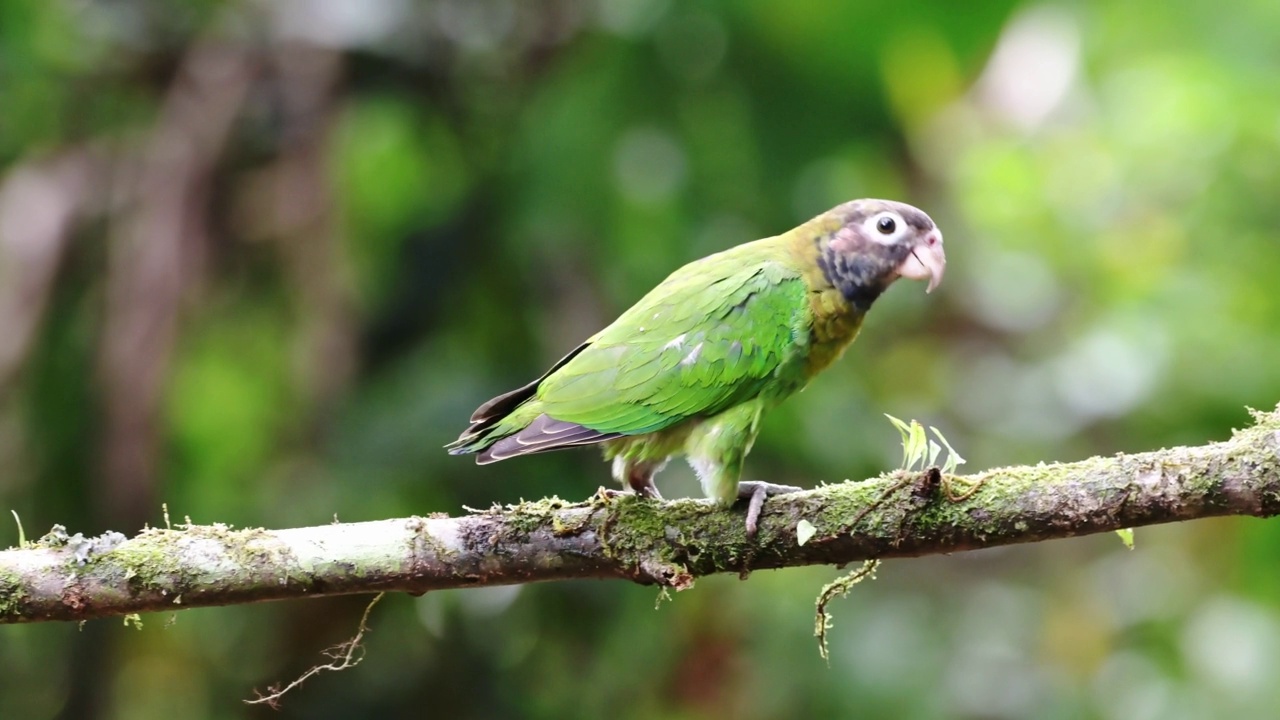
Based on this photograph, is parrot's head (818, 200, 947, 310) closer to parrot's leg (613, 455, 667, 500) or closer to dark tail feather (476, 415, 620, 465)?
parrot's leg (613, 455, 667, 500)

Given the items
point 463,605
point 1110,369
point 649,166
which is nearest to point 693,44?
point 649,166

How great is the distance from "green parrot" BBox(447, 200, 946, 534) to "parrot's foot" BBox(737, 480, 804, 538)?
2cm

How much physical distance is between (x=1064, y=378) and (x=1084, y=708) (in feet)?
6.49

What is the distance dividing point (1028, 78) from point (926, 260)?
5.50 meters

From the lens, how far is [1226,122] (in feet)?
23.6

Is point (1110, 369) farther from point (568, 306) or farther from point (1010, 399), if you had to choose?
point (568, 306)

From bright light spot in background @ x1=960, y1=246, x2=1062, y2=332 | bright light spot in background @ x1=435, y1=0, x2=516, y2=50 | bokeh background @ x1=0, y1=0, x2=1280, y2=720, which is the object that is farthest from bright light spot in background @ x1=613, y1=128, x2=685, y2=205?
bright light spot in background @ x1=960, y1=246, x2=1062, y2=332

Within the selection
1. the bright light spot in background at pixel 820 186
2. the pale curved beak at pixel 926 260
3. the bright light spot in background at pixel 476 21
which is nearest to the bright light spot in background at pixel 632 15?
the bright light spot in background at pixel 476 21

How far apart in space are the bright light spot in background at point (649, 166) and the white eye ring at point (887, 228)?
2.45 metres

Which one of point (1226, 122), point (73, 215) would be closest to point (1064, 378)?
point (1226, 122)

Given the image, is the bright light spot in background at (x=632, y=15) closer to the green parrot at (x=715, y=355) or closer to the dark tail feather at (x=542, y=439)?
the green parrot at (x=715, y=355)

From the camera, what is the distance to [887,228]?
4527 millimetres

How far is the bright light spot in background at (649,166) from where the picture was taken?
6.89 m

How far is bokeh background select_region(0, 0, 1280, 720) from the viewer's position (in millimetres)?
6469
